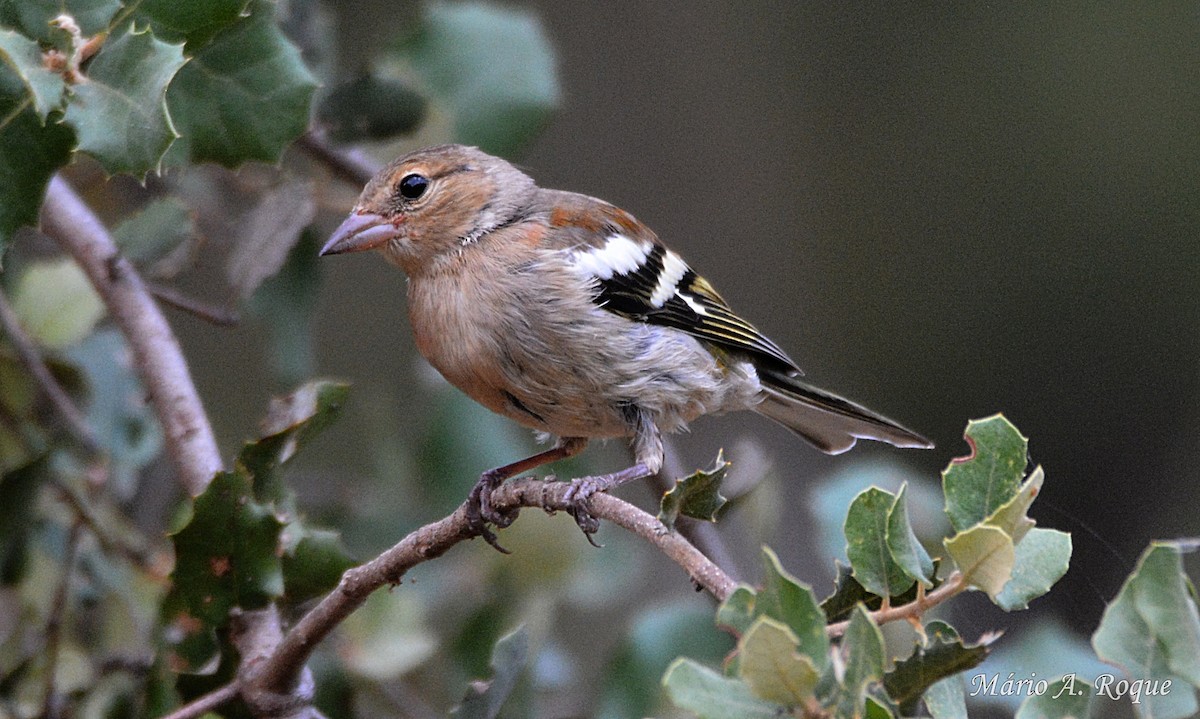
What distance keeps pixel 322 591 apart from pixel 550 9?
21.3 ft

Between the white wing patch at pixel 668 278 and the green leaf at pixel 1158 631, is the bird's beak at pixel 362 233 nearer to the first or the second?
the white wing patch at pixel 668 278

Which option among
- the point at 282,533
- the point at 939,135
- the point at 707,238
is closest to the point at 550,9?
the point at 707,238

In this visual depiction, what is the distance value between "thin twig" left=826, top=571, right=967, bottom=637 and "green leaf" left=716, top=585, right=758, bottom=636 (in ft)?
0.92

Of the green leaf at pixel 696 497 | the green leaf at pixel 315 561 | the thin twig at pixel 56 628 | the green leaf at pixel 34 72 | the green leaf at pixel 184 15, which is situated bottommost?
the thin twig at pixel 56 628

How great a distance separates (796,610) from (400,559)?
0.90 meters

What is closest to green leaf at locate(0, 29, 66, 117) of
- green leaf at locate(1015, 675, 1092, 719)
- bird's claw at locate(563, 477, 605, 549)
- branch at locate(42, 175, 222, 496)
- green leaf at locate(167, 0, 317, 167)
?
green leaf at locate(167, 0, 317, 167)

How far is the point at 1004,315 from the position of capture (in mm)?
7801

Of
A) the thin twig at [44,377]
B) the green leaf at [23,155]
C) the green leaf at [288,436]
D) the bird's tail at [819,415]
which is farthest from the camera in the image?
the bird's tail at [819,415]

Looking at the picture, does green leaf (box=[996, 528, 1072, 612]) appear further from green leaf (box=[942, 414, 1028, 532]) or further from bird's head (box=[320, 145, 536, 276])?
bird's head (box=[320, 145, 536, 276])

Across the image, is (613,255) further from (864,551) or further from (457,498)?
(864,551)

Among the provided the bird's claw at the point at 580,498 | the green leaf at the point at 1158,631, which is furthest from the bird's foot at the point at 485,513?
the green leaf at the point at 1158,631

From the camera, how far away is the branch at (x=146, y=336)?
260 centimetres

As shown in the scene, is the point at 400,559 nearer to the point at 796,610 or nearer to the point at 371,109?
the point at 796,610

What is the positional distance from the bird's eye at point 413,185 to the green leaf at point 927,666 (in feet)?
Answer: 7.04
